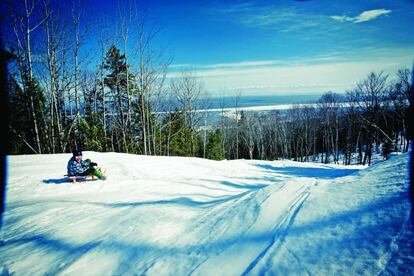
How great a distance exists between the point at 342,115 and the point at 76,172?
161 ft

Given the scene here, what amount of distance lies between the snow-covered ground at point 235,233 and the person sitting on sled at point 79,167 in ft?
6.52

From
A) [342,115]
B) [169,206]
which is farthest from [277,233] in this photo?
[342,115]

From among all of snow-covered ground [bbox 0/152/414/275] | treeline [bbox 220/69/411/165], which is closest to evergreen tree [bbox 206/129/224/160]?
treeline [bbox 220/69/411/165]

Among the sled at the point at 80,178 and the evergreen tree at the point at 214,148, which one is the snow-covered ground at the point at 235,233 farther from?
the evergreen tree at the point at 214,148

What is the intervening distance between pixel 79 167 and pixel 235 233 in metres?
7.70

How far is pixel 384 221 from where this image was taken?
241 centimetres

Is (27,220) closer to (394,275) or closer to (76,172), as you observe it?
(76,172)

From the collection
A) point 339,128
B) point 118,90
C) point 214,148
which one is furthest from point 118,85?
point 339,128

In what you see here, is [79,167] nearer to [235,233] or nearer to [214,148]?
[235,233]

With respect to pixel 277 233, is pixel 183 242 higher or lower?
lower

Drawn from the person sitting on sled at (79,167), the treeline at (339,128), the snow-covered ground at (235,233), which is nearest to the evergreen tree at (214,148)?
the treeline at (339,128)

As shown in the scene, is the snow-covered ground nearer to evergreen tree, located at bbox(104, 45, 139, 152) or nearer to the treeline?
evergreen tree, located at bbox(104, 45, 139, 152)

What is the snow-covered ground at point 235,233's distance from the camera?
2.26 meters

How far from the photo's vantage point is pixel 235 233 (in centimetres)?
336
